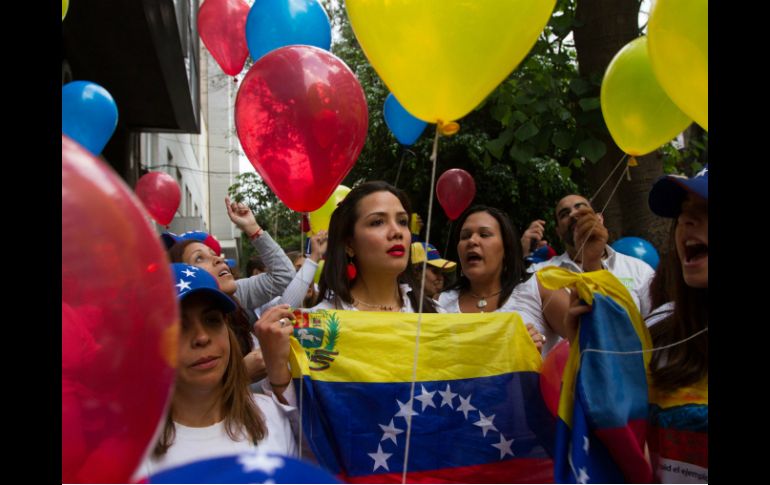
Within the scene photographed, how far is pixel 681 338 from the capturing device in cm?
175

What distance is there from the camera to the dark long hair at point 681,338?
1.68 m

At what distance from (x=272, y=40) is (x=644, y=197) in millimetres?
2965

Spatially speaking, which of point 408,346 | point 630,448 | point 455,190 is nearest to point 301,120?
point 408,346

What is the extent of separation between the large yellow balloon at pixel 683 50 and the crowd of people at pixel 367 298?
0.40m

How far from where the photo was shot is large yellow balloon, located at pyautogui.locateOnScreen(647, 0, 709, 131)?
196 cm

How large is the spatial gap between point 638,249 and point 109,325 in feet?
14.6

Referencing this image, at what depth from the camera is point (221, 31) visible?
5301 mm

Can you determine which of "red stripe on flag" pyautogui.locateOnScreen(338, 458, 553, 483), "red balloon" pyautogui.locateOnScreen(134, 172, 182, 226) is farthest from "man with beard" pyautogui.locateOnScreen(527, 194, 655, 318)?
"red balloon" pyautogui.locateOnScreen(134, 172, 182, 226)

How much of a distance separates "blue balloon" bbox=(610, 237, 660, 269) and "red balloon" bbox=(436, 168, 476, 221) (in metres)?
1.85

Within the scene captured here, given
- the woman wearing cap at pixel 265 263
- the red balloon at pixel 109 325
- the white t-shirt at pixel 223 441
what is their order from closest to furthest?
the red balloon at pixel 109 325 < the white t-shirt at pixel 223 441 < the woman wearing cap at pixel 265 263

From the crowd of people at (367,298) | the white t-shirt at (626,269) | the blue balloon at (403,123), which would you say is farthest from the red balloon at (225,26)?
the white t-shirt at (626,269)

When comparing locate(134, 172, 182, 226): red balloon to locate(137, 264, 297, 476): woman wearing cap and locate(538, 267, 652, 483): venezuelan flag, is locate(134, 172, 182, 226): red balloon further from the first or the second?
locate(538, 267, 652, 483): venezuelan flag

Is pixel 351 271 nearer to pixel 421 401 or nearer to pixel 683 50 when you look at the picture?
pixel 421 401

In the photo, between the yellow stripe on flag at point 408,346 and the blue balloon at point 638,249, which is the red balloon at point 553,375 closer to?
the yellow stripe on flag at point 408,346
